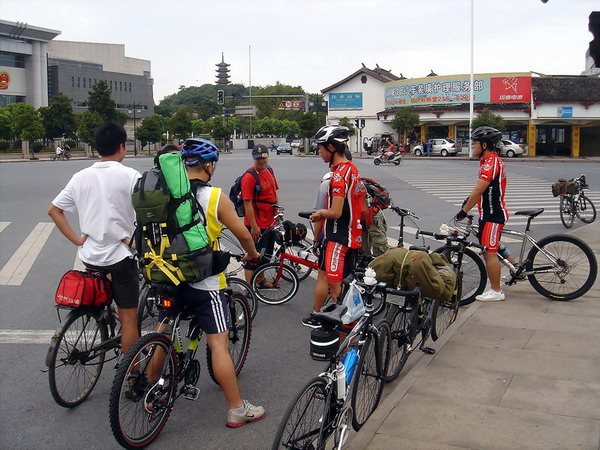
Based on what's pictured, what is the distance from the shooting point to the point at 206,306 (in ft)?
13.9

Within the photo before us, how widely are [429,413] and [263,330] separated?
8.50 feet

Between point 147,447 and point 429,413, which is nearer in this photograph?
point 147,447

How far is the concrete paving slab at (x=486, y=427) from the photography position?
13.1 ft

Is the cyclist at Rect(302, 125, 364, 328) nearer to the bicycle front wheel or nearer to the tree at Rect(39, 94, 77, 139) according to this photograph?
the bicycle front wheel

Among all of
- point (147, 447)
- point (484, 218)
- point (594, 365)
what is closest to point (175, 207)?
point (147, 447)

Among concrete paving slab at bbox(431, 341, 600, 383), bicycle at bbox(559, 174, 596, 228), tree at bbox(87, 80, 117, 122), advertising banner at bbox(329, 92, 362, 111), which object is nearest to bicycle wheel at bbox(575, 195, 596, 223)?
bicycle at bbox(559, 174, 596, 228)

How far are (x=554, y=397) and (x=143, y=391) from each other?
2.85 metres

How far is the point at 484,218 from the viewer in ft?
23.7

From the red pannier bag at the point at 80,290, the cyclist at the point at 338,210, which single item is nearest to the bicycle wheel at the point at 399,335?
the cyclist at the point at 338,210

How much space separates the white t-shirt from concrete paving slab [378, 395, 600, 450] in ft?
7.31

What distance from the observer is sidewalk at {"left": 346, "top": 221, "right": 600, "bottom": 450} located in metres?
4.07

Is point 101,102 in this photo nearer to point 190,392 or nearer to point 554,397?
point 190,392

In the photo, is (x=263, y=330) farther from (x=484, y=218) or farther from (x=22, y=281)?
(x=22, y=281)

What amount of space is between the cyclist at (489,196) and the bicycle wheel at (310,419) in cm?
405
